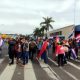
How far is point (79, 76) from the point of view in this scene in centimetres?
1616

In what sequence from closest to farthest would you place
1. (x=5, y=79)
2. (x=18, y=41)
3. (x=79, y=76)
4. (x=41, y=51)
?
(x=5, y=79) < (x=79, y=76) < (x=18, y=41) < (x=41, y=51)

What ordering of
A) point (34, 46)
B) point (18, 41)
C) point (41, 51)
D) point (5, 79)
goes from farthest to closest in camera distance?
point (34, 46) → point (41, 51) → point (18, 41) → point (5, 79)

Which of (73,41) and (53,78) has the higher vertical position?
(73,41)

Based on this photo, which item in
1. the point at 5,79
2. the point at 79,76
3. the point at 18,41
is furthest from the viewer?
the point at 18,41

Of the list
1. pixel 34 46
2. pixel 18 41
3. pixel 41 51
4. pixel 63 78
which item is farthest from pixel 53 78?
pixel 34 46

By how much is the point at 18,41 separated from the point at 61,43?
2.63 meters

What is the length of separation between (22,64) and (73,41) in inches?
244

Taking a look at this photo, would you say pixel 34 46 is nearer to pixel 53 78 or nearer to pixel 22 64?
pixel 22 64

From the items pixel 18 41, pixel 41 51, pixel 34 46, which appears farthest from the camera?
pixel 34 46

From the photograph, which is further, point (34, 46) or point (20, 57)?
point (34, 46)

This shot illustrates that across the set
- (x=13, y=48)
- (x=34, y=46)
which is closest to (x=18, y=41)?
(x=13, y=48)

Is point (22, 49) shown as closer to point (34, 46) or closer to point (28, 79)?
point (34, 46)

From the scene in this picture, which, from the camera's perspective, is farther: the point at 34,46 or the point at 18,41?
the point at 34,46

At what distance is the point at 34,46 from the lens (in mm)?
26734
